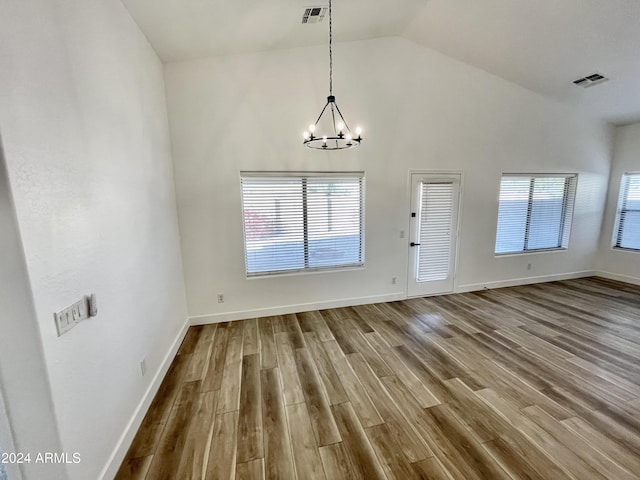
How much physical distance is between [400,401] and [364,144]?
128 inches

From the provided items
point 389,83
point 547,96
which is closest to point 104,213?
point 389,83

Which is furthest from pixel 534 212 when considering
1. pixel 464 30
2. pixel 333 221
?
pixel 333 221

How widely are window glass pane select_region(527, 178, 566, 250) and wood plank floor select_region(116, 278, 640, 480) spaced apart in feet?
5.81

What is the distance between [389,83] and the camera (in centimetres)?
394

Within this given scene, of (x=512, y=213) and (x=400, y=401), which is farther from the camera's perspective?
(x=512, y=213)

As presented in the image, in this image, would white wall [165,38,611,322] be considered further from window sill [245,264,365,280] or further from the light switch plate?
the light switch plate

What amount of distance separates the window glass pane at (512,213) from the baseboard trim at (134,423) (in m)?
5.49

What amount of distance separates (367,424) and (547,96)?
5836 mm

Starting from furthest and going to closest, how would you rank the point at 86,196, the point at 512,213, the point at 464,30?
the point at 512,213 → the point at 464,30 → the point at 86,196

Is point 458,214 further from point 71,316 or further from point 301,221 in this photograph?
point 71,316

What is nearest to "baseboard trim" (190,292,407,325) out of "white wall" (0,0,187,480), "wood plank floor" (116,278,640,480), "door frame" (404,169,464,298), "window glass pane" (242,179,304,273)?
"wood plank floor" (116,278,640,480)

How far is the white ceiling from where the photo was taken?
104 inches

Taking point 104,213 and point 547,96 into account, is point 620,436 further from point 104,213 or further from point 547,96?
point 547,96

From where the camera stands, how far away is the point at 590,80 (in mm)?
3922
